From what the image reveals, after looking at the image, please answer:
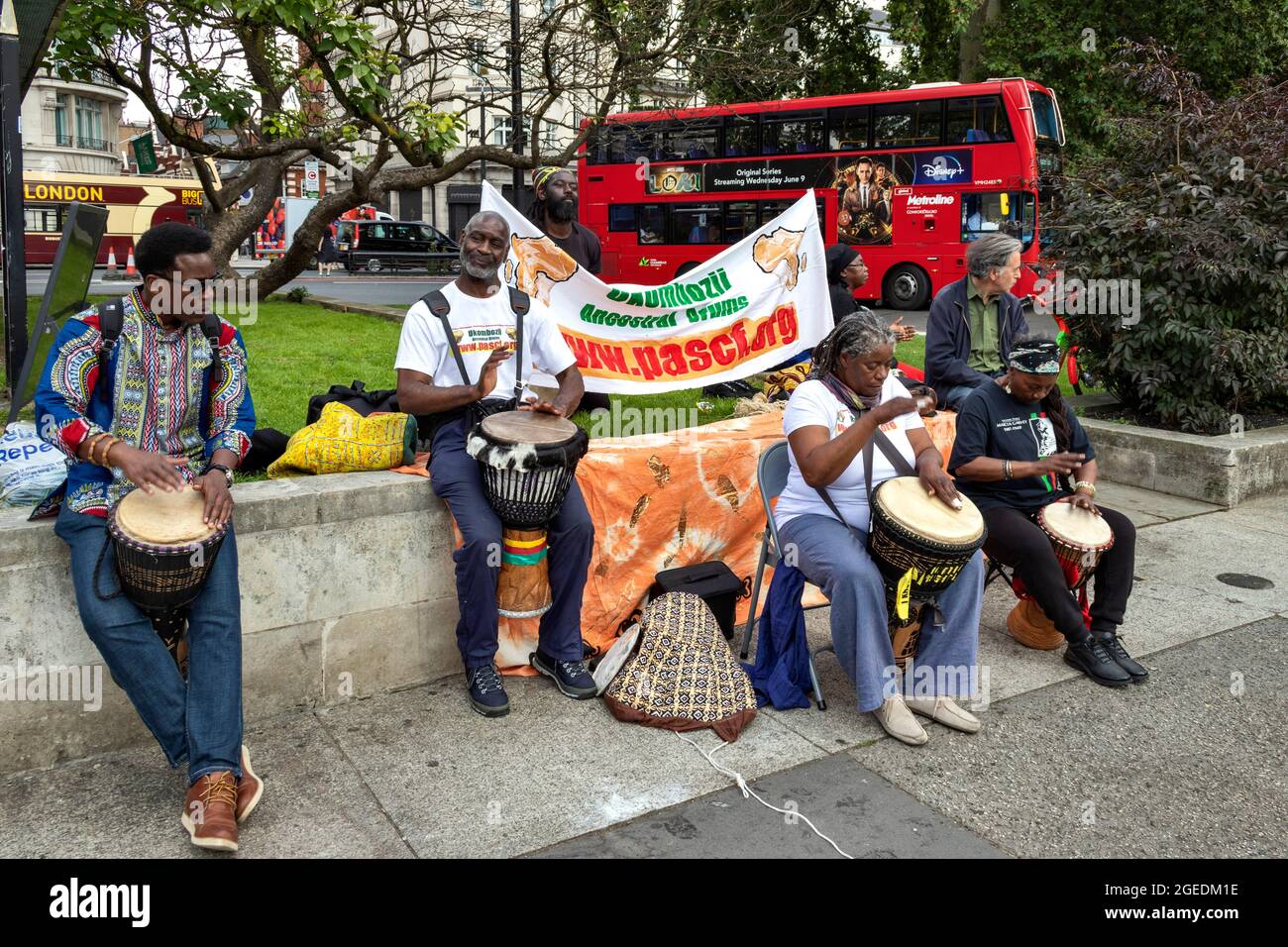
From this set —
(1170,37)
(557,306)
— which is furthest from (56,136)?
(557,306)

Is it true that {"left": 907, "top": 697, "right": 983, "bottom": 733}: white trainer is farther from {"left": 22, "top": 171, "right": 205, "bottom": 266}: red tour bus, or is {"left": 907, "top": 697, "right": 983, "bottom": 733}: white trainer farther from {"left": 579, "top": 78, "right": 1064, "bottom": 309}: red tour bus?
{"left": 22, "top": 171, "right": 205, "bottom": 266}: red tour bus

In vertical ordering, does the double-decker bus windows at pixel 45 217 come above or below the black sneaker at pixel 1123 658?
above

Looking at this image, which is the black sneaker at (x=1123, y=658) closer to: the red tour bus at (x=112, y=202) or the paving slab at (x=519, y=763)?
the paving slab at (x=519, y=763)

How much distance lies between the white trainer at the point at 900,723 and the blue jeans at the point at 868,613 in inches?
1.6

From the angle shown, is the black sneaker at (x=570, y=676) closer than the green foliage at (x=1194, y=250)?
Yes

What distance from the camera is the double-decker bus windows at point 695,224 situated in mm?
21938

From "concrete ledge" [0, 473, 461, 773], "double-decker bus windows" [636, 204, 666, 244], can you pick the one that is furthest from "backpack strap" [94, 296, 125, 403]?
"double-decker bus windows" [636, 204, 666, 244]

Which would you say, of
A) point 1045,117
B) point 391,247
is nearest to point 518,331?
point 1045,117

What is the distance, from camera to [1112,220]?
7426mm

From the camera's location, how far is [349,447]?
15.0 ft

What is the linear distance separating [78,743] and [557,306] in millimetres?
3387

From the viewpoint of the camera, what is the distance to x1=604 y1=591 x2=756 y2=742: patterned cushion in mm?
4090

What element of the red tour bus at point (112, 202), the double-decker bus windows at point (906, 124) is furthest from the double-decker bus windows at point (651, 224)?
the red tour bus at point (112, 202)
